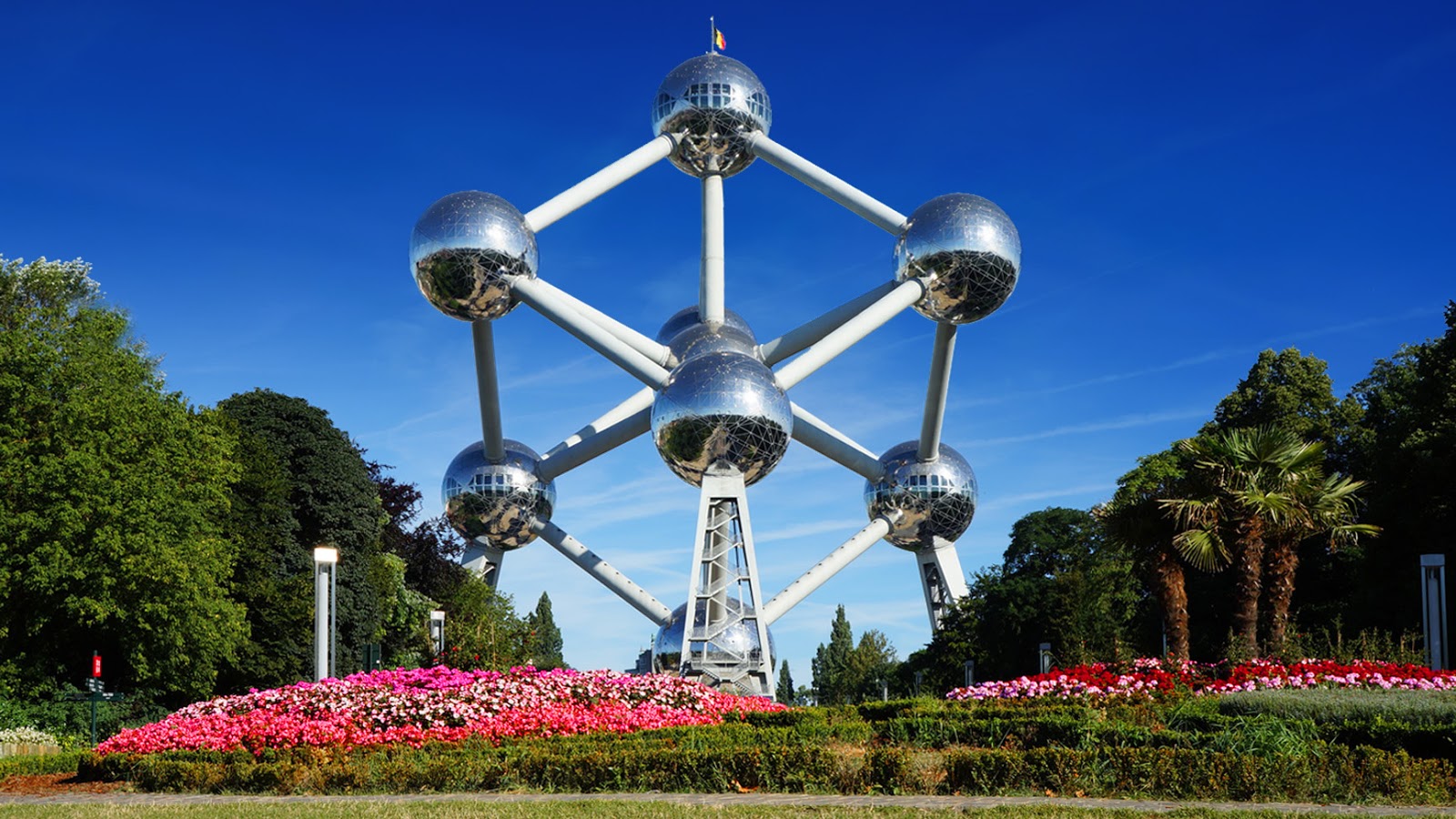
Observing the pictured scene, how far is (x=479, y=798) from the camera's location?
37.2 feet

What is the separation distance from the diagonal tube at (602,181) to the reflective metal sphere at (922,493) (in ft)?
30.0

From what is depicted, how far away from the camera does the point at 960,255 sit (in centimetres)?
2919

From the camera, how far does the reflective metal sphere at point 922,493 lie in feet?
109

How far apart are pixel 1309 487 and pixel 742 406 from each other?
9.19m

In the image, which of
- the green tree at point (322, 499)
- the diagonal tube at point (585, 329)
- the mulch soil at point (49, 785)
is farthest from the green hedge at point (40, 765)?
the green tree at point (322, 499)

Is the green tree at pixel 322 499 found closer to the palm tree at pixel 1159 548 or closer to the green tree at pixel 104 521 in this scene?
the green tree at pixel 104 521

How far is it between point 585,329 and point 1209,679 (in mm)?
14164

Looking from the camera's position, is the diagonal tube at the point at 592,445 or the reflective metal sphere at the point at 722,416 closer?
the reflective metal sphere at the point at 722,416

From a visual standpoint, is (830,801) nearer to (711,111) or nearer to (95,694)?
(95,694)

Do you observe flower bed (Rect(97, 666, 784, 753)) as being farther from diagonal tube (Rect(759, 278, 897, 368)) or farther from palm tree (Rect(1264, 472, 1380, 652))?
diagonal tube (Rect(759, 278, 897, 368))

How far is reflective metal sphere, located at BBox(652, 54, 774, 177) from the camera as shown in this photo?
3111 centimetres

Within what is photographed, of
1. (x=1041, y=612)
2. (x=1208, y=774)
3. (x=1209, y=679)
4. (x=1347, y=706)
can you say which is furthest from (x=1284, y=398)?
(x=1208, y=774)

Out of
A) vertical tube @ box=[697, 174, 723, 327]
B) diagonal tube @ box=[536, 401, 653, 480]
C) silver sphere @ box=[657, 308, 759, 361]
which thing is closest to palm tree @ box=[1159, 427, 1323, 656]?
silver sphere @ box=[657, 308, 759, 361]

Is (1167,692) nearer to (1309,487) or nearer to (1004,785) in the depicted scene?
(1309,487)
